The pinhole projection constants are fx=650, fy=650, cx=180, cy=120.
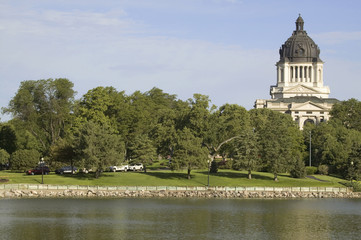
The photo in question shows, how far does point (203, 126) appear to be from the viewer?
99250mm

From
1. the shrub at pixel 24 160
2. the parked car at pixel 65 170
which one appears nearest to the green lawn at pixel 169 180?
the parked car at pixel 65 170

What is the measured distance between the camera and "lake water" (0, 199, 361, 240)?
49562 millimetres

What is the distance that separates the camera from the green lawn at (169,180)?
82.1 meters

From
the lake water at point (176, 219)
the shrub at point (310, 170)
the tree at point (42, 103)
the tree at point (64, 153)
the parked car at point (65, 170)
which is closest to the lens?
the lake water at point (176, 219)

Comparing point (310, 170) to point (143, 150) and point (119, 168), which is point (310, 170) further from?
point (119, 168)

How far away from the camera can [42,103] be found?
379 ft

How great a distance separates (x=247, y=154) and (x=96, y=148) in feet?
68.7

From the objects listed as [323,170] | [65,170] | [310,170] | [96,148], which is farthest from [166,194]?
[323,170]

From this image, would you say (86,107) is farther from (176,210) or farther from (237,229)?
(237,229)

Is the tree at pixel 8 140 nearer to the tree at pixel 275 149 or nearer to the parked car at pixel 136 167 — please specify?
the parked car at pixel 136 167

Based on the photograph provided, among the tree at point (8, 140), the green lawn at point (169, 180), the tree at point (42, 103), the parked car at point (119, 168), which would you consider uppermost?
the tree at point (42, 103)

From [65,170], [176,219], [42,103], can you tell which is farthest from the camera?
[42,103]

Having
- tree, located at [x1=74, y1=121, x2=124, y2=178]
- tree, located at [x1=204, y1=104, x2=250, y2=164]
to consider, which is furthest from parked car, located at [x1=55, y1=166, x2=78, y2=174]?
tree, located at [x1=204, y1=104, x2=250, y2=164]

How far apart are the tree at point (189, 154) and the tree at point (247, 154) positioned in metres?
4.73
